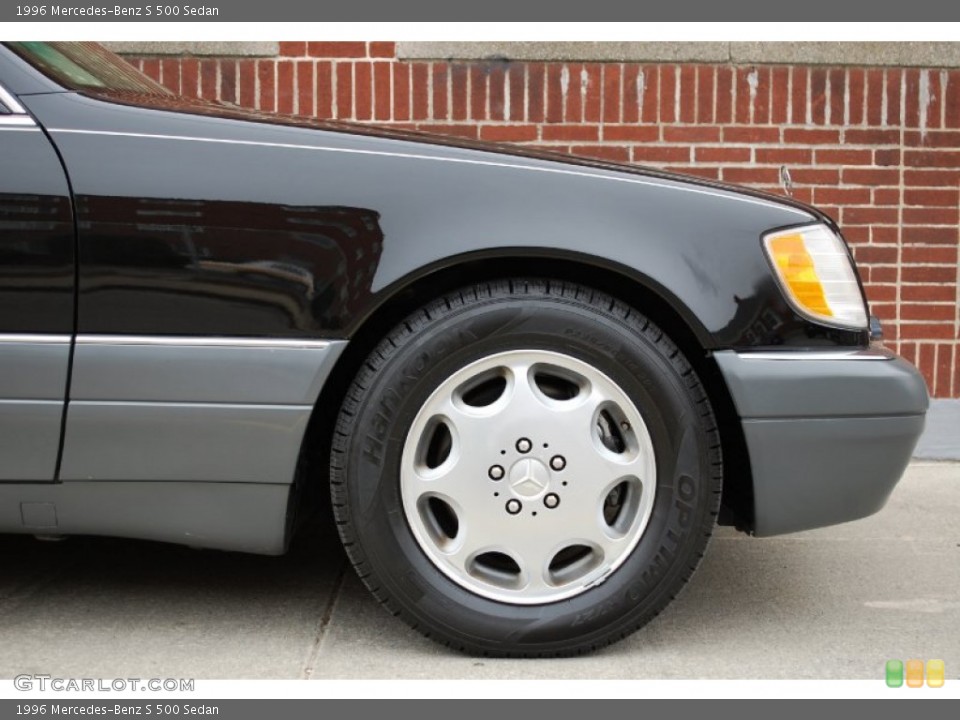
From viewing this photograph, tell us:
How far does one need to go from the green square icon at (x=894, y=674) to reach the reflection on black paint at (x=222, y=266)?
4.72 feet

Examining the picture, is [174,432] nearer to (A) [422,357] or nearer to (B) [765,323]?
(A) [422,357]

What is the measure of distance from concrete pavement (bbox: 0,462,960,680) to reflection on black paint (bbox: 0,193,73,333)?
0.81 meters

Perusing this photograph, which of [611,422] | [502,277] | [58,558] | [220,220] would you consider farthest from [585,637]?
[58,558]

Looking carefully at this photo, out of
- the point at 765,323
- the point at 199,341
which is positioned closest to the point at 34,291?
the point at 199,341

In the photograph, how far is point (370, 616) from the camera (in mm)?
2955

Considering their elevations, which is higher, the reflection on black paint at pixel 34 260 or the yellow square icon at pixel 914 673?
the reflection on black paint at pixel 34 260

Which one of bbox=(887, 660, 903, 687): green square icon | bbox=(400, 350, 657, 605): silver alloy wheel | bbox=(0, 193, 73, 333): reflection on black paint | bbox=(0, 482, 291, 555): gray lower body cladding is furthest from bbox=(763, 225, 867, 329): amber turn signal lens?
bbox=(0, 193, 73, 333): reflection on black paint

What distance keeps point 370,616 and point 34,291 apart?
1160 millimetres

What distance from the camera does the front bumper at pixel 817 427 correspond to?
8.46ft

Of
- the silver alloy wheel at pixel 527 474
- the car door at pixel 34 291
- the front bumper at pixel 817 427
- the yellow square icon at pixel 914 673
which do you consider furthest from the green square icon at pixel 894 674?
the car door at pixel 34 291

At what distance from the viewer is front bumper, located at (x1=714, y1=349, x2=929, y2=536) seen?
258cm

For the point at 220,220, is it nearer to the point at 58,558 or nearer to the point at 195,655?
the point at 195,655

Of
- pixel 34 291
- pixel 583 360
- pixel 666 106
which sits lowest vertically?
pixel 583 360

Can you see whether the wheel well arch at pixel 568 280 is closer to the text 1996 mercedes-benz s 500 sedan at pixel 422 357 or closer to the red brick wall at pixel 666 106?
the text 1996 mercedes-benz s 500 sedan at pixel 422 357
